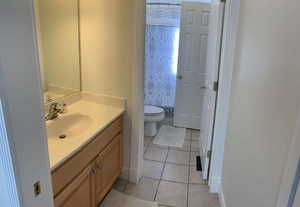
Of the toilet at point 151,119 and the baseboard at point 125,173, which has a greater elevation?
the toilet at point 151,119

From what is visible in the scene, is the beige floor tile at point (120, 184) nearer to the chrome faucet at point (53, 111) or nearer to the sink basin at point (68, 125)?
the sink basin at point (68, 125)

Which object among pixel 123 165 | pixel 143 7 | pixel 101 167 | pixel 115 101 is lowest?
pixel 123 165

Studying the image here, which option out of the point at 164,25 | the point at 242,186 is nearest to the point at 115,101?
the point at 242,186

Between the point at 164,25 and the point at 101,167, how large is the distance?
297 centimetres

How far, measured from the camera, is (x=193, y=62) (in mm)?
3680

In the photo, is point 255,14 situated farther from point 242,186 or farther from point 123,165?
point 123,165

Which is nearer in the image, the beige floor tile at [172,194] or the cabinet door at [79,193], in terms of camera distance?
the cabinet door at [79,193]

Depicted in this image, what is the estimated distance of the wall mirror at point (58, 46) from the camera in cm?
196

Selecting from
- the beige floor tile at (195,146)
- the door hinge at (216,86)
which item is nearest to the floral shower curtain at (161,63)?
the beige floor tile at (195,146)

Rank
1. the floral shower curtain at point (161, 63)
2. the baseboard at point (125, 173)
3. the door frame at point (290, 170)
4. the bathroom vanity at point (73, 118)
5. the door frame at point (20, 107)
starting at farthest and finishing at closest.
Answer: the floral shower curtain at point (161, 63), the baseboard at point (125, 173), the bathroom vanity at point (73, 118), the door frame at point (290, 170), the door frame at point (20, 107)

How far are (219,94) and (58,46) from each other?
1.54 metres

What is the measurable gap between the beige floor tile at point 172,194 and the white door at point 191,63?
5.32 ft

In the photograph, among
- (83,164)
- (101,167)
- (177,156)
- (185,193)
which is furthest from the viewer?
(177,156)

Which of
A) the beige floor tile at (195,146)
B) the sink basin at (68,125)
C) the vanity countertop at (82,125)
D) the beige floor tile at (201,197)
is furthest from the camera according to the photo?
the beige floor tile at (195,146)
